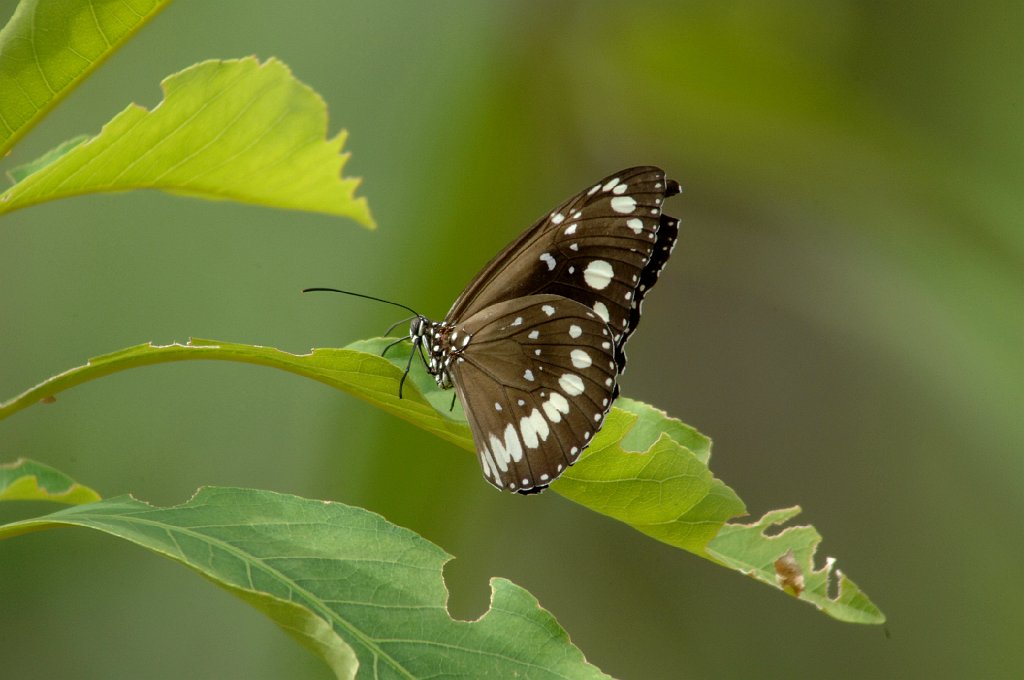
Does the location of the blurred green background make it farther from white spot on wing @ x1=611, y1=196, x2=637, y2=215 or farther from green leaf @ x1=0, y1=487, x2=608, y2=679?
green leaf @ x1=0, y1=487, x2=608, y2=679

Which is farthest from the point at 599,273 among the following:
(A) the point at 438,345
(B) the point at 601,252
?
(A) the point at 438,345

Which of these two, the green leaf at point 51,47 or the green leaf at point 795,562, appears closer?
the green leaf at point 51,47

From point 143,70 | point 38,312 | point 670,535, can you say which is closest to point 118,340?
point 38,312

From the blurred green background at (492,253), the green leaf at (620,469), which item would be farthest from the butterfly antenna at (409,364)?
the blurred green background at (492,253)

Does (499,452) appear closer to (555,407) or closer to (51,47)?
(555,407)

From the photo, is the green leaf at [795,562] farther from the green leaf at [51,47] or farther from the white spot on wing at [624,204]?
the green leaf at [51,47]

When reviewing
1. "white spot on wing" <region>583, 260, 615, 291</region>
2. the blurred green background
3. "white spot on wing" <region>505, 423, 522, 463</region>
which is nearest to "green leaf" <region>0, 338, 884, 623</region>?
"white spot on wing" <region>505, 423, 522, 463</region>
